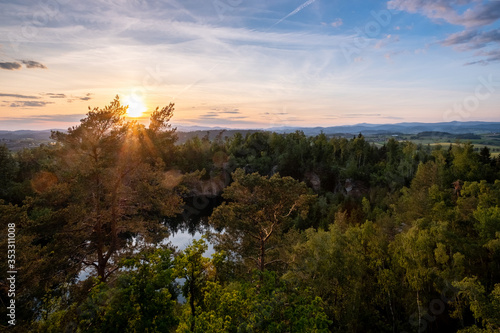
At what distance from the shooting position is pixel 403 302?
20.0 metres

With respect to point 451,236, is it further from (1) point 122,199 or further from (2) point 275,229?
(1) point 122,199

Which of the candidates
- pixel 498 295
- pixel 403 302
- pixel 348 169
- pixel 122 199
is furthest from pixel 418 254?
pixel 348 169

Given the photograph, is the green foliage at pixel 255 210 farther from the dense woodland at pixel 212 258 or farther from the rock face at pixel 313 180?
the rock face at pixel 313 180

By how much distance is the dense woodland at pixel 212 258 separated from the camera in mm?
8898

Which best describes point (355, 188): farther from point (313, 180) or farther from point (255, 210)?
point (255, 210)

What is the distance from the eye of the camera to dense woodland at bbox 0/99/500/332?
8.90 meters

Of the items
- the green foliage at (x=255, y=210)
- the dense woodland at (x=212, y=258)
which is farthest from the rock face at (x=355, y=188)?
the green foliage at (x=255, y=210)

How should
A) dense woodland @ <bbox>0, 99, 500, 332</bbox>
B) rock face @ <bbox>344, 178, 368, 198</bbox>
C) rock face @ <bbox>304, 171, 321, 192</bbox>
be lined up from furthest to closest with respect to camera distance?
rock face @ <bbox>304, 171, 321, 192</bbox>
rock face @ <bbox>344, 178, 368, 198</bbox>
dense woodland @ <bbox>0, 99, 500, 332</bbox>

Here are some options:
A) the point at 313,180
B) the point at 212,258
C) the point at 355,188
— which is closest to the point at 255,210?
the point at 212,258

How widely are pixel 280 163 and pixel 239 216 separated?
53096 mm

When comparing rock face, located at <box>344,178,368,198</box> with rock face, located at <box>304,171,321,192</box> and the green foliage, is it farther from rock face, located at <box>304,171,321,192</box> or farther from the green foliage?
the green foliage

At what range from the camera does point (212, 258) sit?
11.7 metres

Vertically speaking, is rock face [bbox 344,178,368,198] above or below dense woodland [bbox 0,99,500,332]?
below

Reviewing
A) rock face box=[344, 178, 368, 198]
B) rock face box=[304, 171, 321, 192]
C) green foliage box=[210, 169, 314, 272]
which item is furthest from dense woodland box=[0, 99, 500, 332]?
rock face box=[304, 171, 321, 192]
